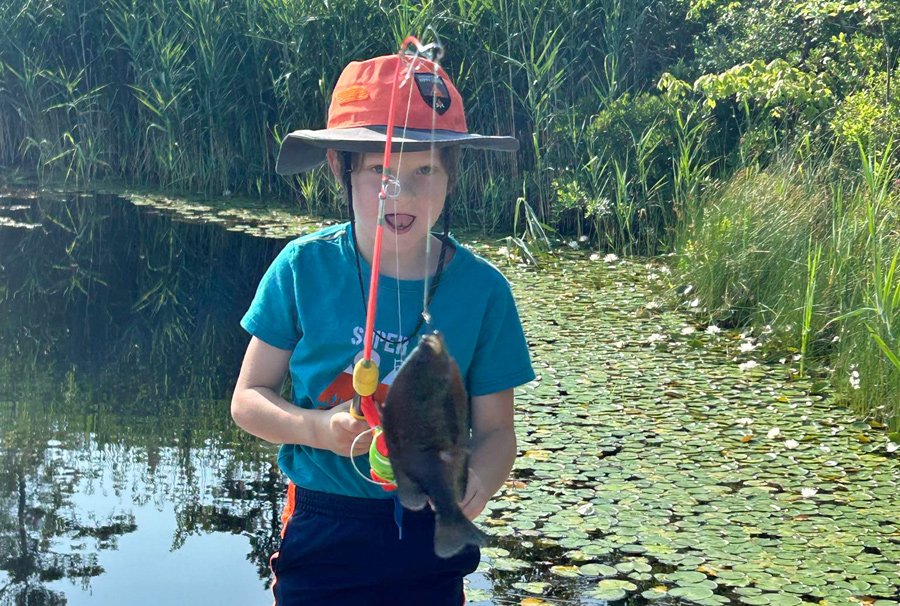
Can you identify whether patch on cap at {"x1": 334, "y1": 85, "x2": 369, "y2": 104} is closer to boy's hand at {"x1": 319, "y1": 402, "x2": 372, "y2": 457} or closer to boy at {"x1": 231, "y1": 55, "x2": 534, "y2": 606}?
boy at {"x1": 231, "y1": 55, "x2": 534, "y2": 606}

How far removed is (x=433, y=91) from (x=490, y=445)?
652 millimetres

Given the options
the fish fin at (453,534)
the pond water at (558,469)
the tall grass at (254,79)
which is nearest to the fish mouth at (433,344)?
the fish fin at (453,534)

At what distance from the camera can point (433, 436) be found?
1.67m

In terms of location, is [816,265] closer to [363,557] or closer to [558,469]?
[558,469]

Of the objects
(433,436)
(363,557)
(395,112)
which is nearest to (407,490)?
(433,436)

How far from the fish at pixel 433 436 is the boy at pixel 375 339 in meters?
0.33

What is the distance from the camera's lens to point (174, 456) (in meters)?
4.77

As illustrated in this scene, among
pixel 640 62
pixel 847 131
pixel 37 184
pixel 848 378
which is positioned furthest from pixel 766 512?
pixel 37 184

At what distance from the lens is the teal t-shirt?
2.16 metres

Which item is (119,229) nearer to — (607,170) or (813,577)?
(607,170)

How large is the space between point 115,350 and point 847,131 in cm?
436

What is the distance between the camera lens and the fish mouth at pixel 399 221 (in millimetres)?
2076

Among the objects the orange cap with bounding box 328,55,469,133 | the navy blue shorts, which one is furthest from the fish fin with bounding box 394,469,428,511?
the orange cap with bounding box 328,55,469,133

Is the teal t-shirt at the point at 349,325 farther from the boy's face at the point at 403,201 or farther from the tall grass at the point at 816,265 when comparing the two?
the tall grass at the point at 816,265
